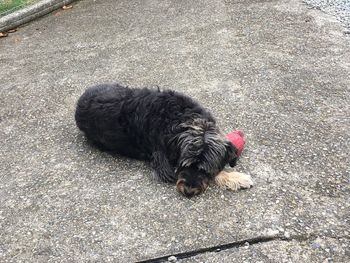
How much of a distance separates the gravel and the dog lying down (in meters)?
4.73

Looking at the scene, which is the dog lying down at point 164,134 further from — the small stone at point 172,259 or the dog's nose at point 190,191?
the small stone at point 172,259

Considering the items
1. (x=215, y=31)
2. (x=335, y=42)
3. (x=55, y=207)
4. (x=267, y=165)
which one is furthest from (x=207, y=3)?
(x=55, y=207)

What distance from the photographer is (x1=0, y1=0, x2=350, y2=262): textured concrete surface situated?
156 inches

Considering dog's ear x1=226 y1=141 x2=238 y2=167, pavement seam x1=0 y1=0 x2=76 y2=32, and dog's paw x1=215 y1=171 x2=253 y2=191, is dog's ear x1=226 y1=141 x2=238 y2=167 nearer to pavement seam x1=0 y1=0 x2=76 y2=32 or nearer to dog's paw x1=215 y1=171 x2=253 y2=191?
dog's paw x1=215 y1=171 x2=253 y2=191

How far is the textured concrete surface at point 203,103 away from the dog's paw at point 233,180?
74 mm

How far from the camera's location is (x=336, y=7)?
8.78 meters

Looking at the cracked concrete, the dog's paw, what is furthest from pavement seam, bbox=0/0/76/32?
the cracked concrete

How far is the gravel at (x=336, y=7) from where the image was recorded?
826cm

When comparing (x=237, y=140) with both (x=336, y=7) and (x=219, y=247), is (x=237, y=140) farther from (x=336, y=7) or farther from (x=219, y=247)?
(x=336, y=7)

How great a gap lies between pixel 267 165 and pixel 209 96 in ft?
5.75

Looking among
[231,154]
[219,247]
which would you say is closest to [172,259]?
[219,247]

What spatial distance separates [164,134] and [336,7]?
582 centimetres

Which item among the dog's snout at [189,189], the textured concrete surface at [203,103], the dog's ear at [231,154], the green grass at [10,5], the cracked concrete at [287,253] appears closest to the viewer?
the cracked concrete at [287,253]

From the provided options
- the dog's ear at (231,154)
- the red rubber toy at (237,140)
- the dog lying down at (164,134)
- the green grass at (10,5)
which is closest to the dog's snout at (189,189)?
the dog lying down at (164,134)
